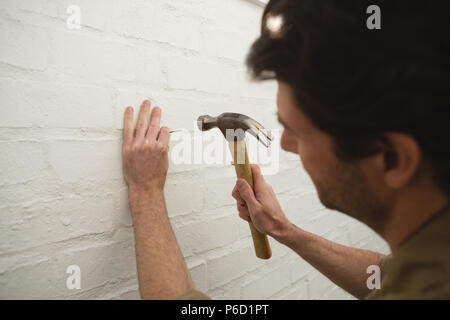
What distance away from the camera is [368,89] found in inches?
19.9

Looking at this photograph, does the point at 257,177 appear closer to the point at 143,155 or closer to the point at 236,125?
the point at 236,125

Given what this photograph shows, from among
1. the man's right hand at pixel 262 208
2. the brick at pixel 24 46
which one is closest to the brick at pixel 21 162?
the brick at pixel 24 46

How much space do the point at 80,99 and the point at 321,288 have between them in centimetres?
117

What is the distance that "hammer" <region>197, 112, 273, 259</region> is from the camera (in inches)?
28.1

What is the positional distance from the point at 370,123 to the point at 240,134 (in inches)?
A: 11.8

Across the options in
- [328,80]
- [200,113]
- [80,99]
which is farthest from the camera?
[200,113]

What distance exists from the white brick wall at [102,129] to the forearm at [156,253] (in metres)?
0.07

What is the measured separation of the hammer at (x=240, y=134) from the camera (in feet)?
2.34

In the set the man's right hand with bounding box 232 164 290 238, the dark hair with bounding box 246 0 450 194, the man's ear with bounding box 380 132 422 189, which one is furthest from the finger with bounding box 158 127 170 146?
the man's ear with bounding box 380 132 422 189

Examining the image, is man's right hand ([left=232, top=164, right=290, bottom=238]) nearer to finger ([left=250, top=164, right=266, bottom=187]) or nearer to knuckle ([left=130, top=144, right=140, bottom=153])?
finger ([left=250, top=164, right=266, bottom=187])

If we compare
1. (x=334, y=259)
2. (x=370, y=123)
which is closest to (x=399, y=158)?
(x=370, y=123)

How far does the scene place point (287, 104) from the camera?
0.61m

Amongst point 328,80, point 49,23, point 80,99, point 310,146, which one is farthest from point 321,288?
point 49,23

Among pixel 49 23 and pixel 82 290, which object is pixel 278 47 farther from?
pixel 82 290
